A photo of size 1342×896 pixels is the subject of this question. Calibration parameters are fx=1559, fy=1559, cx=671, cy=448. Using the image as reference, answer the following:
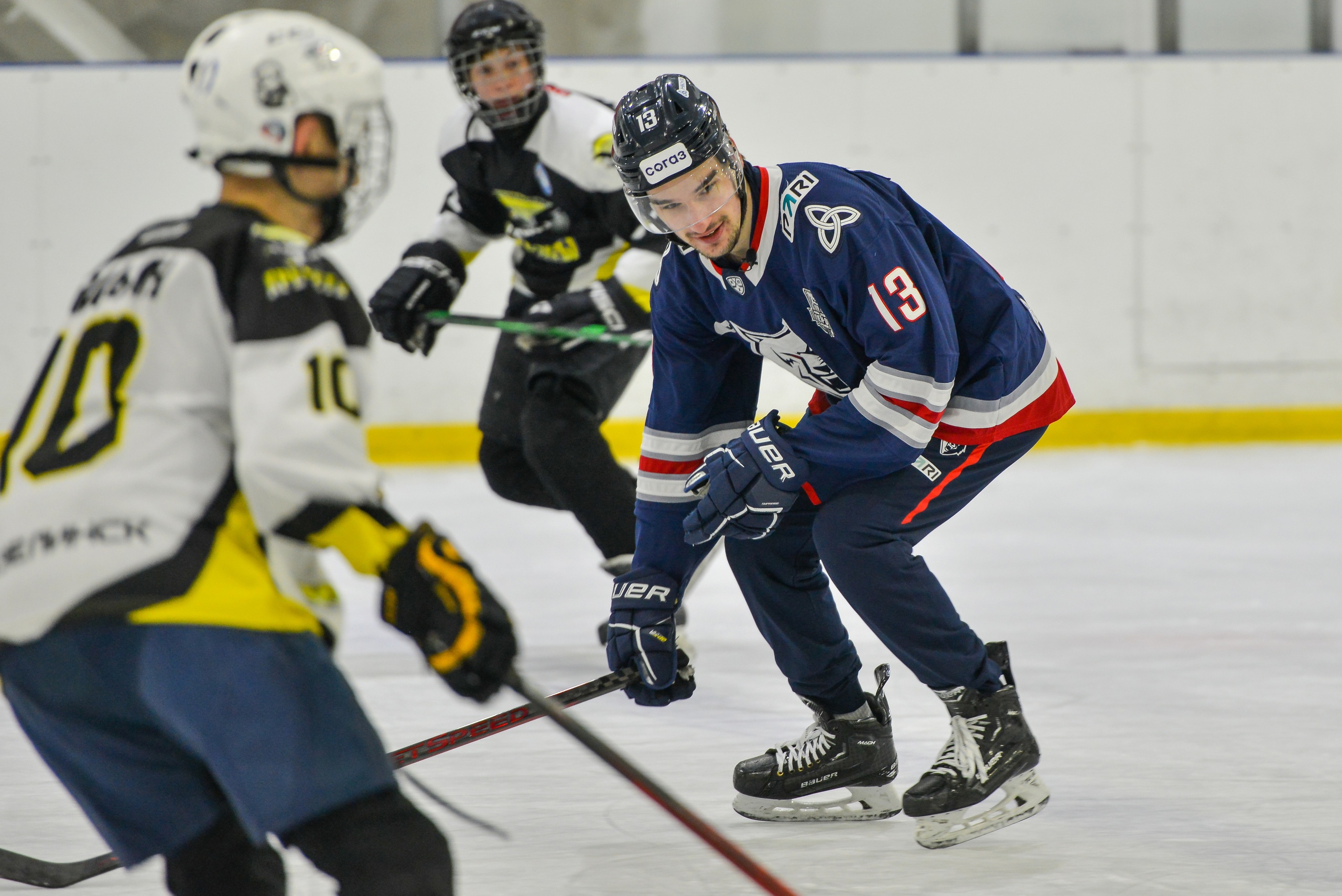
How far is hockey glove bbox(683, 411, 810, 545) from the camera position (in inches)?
76.7

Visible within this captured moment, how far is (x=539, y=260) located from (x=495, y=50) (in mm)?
505

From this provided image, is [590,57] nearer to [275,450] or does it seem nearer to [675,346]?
[675,346]

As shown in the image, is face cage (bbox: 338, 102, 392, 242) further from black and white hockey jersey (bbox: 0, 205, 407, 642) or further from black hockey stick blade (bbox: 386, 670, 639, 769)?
black hockey stick blade (bbox: 386, 670, 639, 769)

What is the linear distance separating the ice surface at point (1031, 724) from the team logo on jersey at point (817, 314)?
690 mm

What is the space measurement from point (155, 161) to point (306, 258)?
5251 millimetres

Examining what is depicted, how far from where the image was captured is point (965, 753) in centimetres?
211

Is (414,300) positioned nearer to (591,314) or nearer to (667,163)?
(591,314)

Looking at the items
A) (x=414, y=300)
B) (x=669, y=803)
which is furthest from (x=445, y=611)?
(x=414, y=300)

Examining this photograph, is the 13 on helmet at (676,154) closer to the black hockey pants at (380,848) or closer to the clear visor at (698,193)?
the clear visor at (698,193)

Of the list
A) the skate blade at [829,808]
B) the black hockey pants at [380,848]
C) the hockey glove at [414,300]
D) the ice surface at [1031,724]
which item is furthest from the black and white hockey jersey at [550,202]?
the black hockey pants at [380,848]

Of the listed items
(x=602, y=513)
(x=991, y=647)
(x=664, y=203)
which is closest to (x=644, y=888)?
(x=991, y=647)

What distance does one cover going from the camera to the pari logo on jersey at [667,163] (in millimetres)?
1944

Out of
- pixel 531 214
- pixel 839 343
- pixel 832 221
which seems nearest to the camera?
pixel 832 221

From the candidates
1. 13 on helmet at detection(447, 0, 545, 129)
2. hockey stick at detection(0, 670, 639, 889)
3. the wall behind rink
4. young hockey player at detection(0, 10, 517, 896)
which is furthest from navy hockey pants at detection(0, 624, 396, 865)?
the wall behind rink
